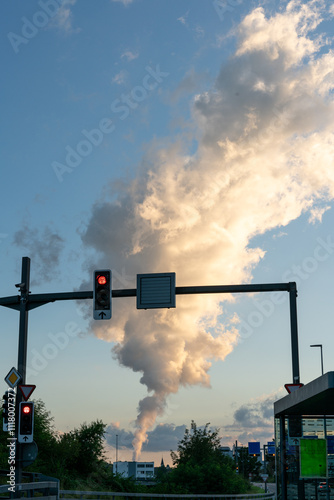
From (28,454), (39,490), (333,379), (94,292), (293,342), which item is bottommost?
(39,490)

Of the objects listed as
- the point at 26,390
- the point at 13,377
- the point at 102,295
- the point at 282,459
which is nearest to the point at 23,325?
the point at 13,377

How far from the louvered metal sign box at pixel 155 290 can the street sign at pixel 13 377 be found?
13.1ft

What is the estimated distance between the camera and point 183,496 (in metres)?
37.5

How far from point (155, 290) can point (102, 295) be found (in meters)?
1.76

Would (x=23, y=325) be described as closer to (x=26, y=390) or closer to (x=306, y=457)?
(x=26, y=390)

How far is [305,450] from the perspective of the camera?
16688 mm

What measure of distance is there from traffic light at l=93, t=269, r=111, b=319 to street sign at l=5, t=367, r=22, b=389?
2921mm

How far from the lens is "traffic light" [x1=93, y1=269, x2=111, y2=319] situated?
1802cm

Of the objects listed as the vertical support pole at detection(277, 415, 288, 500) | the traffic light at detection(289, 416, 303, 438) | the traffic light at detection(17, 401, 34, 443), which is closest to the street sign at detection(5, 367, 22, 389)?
the traffic light at detection(17, 401, 34, 443)

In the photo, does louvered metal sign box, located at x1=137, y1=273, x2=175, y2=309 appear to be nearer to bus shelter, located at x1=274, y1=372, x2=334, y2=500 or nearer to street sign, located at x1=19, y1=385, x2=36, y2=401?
street sign, located at x1=19, y1=385, x2=36, y2=401

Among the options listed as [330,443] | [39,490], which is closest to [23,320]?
[39,490]

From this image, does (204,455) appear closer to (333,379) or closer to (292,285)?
(292,285)

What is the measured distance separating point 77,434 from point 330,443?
40.5 m

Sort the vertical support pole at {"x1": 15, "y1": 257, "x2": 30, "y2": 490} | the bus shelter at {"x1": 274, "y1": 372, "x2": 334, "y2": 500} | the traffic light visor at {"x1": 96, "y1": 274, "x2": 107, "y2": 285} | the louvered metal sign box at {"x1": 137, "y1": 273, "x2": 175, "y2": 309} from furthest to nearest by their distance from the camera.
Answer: the vertical support pole at {"x1": 15, "y1": 257, "x2": 30, "y2": 490} → the louvered metal sign box at {"x1": 137, "y1": 273, "x2": 175, "y2": 309} → the traffic light visor at {"x1": 96, "y1": 274, "x2": 107, "y2": 285} → the bus shelter at {"x1": 274, "y1": 372, "x2": 334, "y2": 500}
